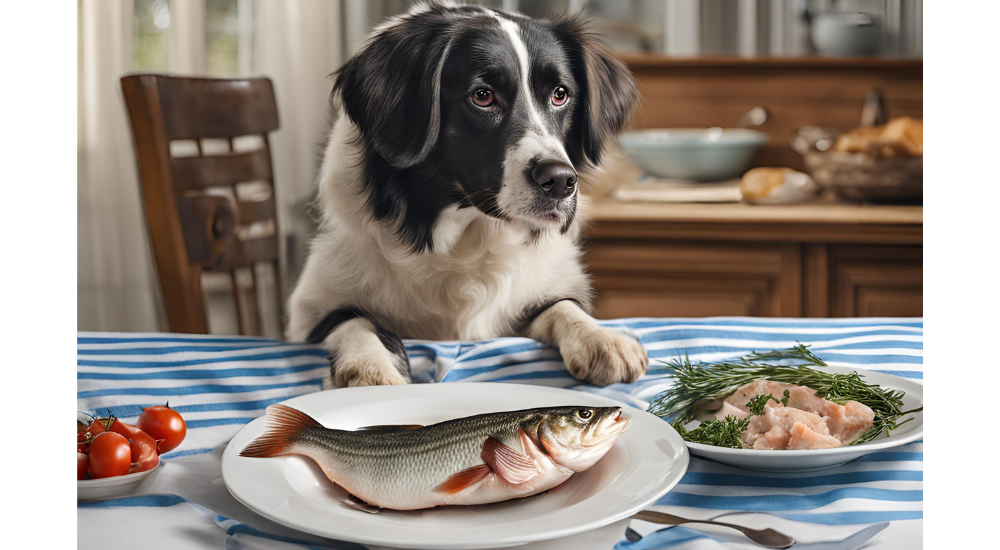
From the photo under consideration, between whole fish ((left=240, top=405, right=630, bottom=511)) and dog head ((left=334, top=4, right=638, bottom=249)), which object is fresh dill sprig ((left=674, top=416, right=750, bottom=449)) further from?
dog head ((left=334, top=4, right=638, bottom=249))

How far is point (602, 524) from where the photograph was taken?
15.0 inches

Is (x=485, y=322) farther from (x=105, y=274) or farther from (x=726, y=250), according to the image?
(x=105, y=274)

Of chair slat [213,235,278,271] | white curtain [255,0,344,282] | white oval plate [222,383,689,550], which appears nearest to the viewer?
white oval plate [222,383,689,550]

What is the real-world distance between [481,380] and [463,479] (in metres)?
0.30

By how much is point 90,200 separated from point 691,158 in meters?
1.52

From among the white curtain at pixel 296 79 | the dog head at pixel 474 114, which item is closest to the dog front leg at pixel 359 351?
the dog head at pixel 474 114

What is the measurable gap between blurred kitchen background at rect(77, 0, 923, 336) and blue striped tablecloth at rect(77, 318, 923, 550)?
2.34 ft

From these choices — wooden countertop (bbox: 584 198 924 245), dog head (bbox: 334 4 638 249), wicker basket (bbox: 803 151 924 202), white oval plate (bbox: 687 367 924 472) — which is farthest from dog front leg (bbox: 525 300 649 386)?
wicker basket (bbox: 803 151 924 202)

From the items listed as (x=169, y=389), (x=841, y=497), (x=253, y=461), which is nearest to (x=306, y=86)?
(x=169, y=389)

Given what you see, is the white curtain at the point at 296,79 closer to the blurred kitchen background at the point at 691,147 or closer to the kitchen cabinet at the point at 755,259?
the blurred kitchen background at the point at 691,147

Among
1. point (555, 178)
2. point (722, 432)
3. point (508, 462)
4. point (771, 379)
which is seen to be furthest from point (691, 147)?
point (508, 462)

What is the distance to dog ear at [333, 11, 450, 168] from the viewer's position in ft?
2.74

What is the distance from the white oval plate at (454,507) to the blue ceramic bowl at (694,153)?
128 cm

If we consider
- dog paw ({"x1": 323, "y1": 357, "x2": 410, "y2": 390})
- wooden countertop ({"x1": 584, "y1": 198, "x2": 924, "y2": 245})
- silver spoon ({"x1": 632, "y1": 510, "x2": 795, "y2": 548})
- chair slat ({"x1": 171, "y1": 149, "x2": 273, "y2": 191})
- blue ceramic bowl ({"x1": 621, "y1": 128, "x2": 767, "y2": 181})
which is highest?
blue ceramic bowl ({"x1": 621, "y1": 128, "x2": 767, "y2": 181})
